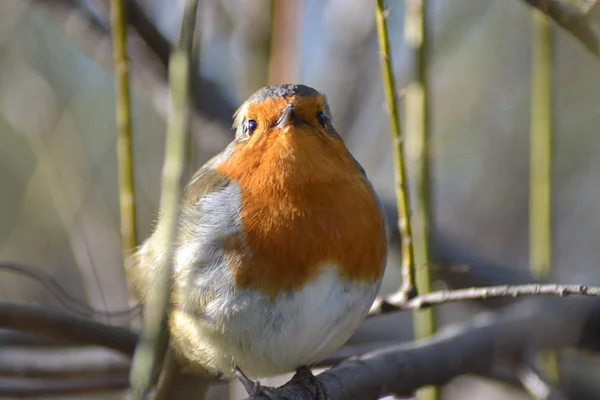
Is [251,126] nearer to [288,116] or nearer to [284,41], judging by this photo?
[288,116]

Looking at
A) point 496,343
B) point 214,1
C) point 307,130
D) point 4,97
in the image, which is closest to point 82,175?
point 4,97

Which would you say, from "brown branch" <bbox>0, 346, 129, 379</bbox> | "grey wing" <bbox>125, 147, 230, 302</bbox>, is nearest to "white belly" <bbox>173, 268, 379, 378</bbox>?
"grey wing" <bbox>125, 147, 230, 302</bbox>

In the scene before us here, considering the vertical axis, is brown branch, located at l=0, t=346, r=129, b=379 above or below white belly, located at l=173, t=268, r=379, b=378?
below

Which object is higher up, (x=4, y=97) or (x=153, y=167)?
(x=4, y=97)

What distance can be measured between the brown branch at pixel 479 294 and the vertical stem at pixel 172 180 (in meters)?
0.84

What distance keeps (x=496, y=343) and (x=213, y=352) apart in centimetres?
113

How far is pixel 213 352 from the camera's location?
2.68 m

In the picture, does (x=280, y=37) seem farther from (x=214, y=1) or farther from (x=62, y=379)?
(x=62, y=379)

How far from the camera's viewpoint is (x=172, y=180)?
181 cm

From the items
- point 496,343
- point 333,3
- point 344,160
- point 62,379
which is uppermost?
point 333,3

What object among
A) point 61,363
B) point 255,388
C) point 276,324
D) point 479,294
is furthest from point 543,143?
point 61,363

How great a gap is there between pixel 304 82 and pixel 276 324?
1884mm

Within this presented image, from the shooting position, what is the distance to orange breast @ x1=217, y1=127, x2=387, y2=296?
101 inches

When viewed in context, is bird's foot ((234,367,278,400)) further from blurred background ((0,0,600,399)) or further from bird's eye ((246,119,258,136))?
bird's eye ((246,119,258,136))
